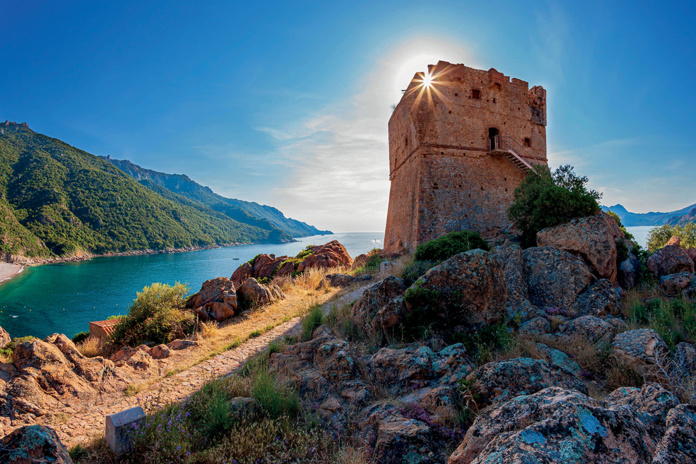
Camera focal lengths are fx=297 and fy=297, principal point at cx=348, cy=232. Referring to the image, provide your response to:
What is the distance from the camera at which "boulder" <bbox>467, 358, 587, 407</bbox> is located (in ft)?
10.7

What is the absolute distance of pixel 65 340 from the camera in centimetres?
571

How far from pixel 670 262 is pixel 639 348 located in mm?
6136

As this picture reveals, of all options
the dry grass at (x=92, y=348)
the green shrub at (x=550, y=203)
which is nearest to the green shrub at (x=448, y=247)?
the green shrub at (x=550, y=203)

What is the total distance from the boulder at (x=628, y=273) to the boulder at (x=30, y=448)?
1169cm

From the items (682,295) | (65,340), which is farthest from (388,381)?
(682,295)

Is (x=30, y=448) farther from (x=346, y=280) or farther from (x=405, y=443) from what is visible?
(x=346, y=280)

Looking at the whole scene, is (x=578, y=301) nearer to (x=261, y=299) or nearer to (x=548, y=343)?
(x=548, y=343)

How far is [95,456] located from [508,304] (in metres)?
7.34

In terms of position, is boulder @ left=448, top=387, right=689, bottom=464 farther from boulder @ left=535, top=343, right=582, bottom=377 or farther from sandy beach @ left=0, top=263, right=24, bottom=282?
sandy beach @ left=0, top=263, right=24, bottom=282

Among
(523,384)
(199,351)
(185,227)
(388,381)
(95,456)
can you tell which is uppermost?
(185,227)

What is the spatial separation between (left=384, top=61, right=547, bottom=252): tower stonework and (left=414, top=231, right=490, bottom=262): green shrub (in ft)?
13.6

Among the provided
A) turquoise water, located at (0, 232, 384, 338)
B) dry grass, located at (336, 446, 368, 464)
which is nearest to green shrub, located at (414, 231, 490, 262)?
dry grass, located at (336, 446, 368, 464)

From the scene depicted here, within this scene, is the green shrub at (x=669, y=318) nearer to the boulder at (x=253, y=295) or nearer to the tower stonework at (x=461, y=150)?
the tower stonework at (x=461, y=150)

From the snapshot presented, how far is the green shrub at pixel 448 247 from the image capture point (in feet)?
34.2
